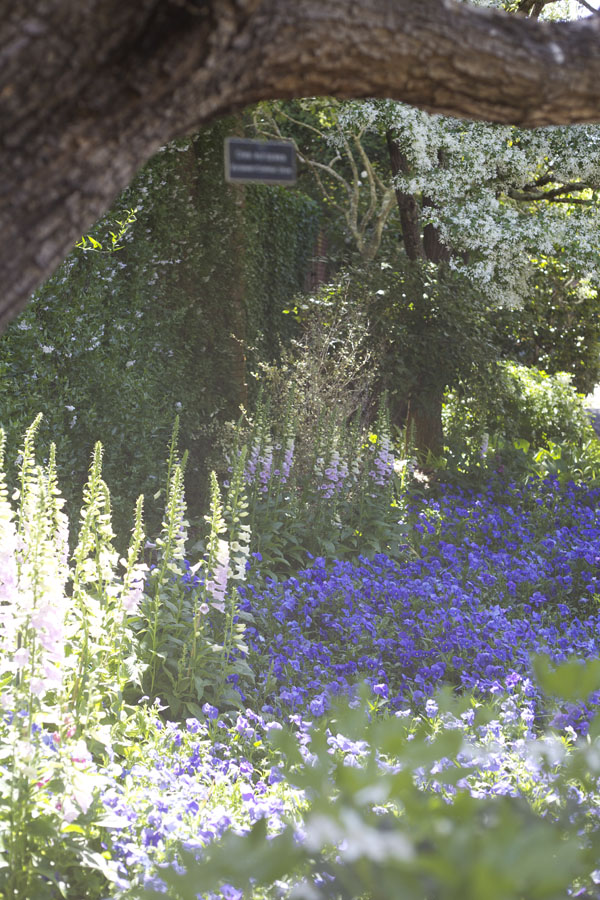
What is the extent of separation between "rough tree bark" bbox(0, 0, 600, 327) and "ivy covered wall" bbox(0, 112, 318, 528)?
3.28 meters

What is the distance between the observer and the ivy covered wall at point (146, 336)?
200 inches

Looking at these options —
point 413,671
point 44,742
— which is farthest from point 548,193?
point 44,742

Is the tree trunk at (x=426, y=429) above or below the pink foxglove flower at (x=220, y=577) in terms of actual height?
above

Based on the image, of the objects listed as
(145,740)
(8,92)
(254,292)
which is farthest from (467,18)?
(254,292)

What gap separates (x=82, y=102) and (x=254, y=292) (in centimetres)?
594

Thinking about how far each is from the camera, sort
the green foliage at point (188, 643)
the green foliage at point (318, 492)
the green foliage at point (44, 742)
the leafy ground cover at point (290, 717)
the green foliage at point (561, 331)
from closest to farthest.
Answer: the leafy ground cover at point (290, 717) → the green foliage at point (44, 742) → the green foliage at point (188, 643) → the green foliage at point (318, 492) → the green foliage at point (561, 331)

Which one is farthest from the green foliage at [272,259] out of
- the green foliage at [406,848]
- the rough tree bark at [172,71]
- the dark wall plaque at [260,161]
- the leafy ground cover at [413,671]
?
the green foliage at [406,848]

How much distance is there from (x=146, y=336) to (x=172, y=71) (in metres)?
4.23

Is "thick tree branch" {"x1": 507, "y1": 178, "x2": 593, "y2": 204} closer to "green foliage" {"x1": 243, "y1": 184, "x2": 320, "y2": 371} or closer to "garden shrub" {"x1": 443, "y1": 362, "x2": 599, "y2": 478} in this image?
"garden shrub" {"x1": 443, "y1": 362, "x2": 599, "y2": 478}

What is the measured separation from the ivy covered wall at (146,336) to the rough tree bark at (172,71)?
10.7 ft

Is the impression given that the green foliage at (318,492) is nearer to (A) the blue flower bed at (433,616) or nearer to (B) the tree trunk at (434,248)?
(A) the blue flower bed at (433,616)

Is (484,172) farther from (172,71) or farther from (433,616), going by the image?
(172,71)

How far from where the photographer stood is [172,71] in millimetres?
1692

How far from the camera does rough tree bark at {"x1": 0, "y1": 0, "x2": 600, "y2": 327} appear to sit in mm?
1609
